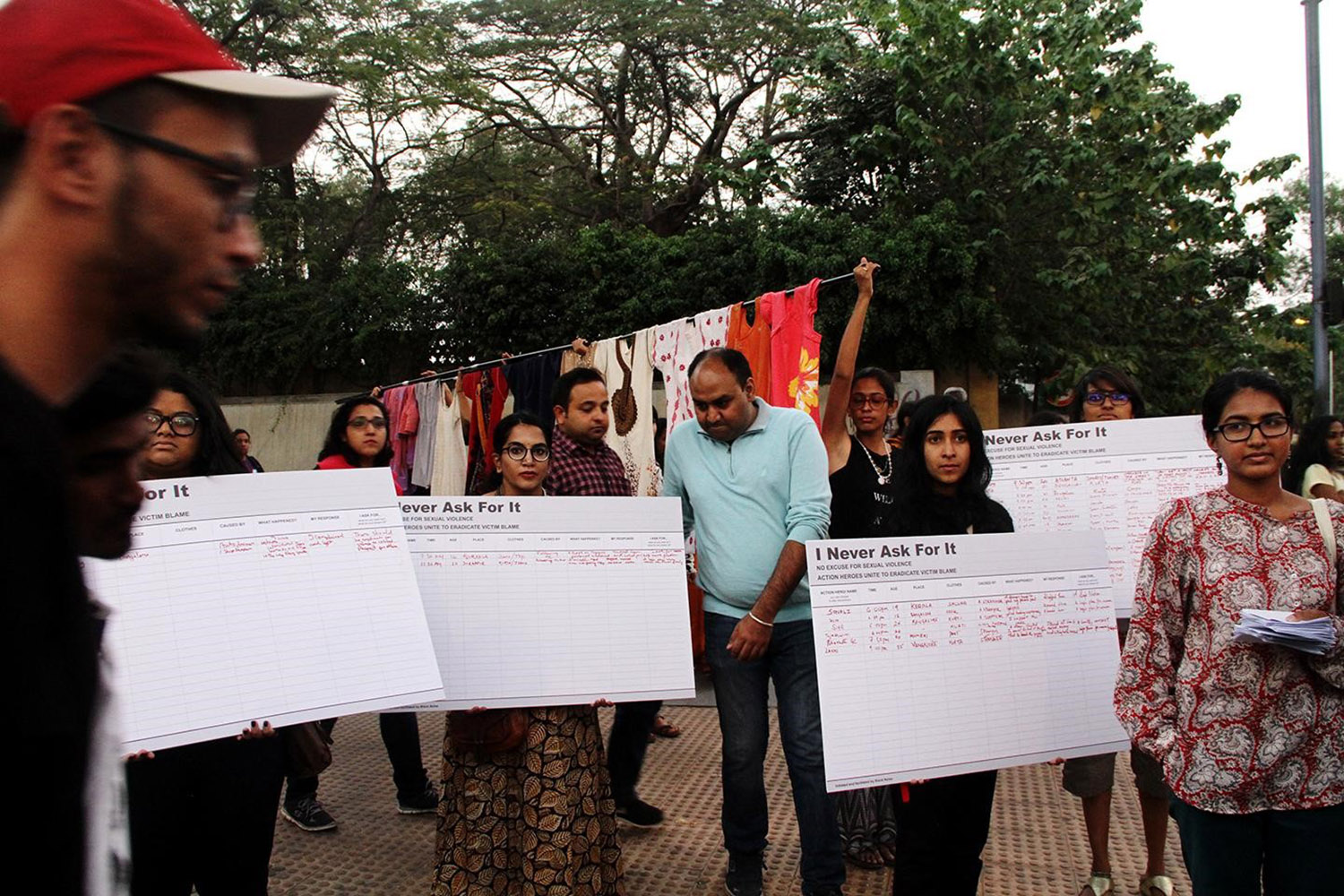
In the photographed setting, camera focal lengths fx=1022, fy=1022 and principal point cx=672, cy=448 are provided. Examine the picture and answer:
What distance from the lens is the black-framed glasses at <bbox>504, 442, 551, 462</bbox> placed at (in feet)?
12.2

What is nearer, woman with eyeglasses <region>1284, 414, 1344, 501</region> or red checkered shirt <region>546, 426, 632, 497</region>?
red checkered shirt <region>546, 426, 632, 497</region>

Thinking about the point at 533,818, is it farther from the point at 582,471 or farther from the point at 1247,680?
the point at 1247,680

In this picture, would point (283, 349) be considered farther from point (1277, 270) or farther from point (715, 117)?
point (1277, 270)

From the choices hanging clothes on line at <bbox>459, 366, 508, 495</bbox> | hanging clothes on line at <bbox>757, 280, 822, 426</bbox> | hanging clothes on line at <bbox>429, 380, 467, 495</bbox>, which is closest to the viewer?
hanging clothes on line at <bbox>757, 280, 822, 426</bbox>

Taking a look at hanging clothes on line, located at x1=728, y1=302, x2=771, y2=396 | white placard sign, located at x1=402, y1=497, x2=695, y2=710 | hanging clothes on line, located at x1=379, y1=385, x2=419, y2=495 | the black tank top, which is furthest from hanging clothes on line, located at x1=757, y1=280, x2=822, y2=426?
hanging clothes on line, located at x1=379, y1=385, x2=419, y2=495

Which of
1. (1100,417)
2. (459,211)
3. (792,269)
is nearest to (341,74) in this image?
(459,211)

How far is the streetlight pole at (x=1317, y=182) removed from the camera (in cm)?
961

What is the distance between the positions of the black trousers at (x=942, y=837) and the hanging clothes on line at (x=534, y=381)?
535cm

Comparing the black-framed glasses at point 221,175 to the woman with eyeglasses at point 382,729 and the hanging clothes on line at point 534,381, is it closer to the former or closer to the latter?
the woman with eyeglasses at point 382,729

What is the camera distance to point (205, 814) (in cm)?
273

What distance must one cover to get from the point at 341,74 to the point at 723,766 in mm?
16332

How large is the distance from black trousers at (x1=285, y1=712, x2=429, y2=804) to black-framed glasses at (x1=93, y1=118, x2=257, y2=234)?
13.1ft

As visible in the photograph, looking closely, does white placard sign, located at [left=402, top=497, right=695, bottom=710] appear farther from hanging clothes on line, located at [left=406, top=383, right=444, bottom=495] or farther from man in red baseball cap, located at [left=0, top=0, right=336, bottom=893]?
hanging clothes on line, located at [left=406, top=383, right=444, bottom=495]

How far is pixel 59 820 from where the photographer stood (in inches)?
27.0
